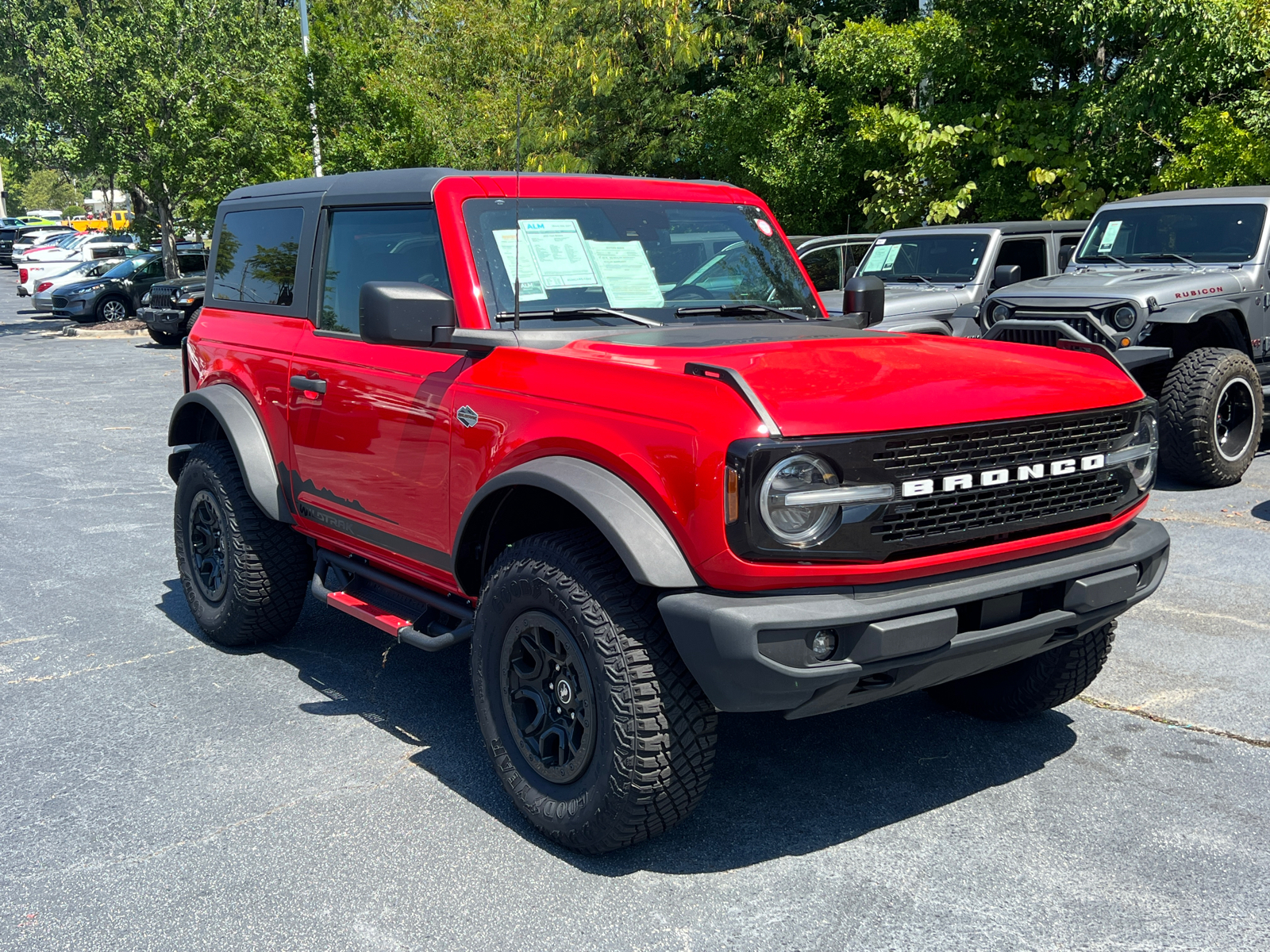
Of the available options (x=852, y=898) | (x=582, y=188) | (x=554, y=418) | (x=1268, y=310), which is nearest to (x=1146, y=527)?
(x=852, y=898)

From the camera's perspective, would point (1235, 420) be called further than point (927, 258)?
No

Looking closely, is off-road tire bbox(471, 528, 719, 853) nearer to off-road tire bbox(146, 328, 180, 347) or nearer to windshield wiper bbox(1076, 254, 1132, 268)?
windshield wiper bbox(1076, 254, 1132, 268)

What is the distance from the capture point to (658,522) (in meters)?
3.12

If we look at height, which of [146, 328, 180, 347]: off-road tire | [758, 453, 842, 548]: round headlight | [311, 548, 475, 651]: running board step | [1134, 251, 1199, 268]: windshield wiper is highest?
[1134, 251, 1199, 268]: windshield wiper

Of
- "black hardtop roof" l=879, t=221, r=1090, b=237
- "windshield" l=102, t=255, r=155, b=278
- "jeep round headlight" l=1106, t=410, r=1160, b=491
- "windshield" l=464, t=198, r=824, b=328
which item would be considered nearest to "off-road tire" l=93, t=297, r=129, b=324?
"windshield" l=102, t=255, r=155, b=278

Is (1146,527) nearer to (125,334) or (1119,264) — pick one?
(1119,264)

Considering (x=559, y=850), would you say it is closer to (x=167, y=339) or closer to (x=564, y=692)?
(x=564, y=692)

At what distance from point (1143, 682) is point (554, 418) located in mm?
2831

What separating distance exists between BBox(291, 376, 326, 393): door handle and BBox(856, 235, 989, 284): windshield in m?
7.85

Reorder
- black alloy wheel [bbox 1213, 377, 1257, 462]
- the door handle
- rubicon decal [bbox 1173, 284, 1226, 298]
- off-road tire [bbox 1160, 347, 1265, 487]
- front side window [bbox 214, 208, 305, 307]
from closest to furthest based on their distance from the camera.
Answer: the door handle
front side window [bbox 214, 208, 305, 307]
off-road tire [bbox 1160, 347, 1265, 487]
black alloy wheel [bbox 1213, 377, 1257, 462]
rubicon decal [bbox 1173, 284, 1226, 298]

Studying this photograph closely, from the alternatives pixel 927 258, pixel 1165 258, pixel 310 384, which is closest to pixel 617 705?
pixel 310 384

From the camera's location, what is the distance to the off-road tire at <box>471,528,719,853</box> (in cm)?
314

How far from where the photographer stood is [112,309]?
25.7 metres

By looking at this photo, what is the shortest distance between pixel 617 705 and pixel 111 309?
25624 millimetres
